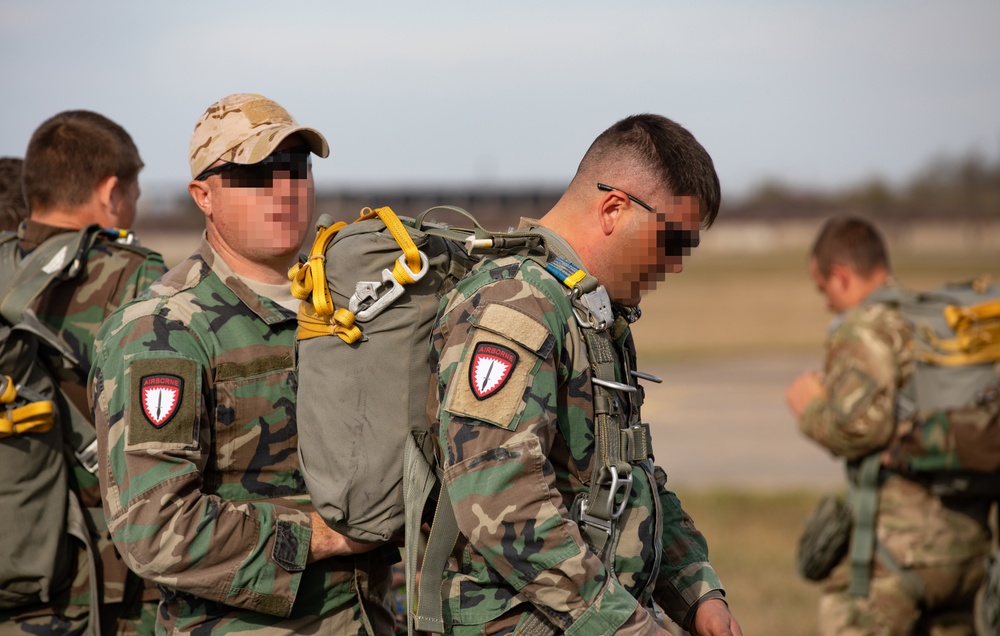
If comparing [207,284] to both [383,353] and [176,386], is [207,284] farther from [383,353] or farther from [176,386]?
[383,353]

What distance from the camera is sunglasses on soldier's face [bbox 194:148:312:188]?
3100 mm

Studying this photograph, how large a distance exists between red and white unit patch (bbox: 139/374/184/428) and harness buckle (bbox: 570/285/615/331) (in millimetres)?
1149

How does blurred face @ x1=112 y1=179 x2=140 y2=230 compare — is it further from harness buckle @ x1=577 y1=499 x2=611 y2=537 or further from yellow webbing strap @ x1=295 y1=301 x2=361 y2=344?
harness buckle @ x1=577 y1=499 x2=611 y2=537

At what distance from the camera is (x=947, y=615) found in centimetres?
596

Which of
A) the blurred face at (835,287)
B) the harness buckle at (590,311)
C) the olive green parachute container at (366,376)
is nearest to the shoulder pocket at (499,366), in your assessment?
the harness buckle at (590,311)

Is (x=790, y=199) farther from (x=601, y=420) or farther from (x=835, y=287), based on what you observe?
(x=601, y=420)

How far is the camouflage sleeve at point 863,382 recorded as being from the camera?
5.65 m

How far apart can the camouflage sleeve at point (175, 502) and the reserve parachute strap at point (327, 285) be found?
44cm

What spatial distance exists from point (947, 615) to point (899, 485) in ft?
2.71

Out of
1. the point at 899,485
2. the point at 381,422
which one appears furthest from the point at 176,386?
→ the point at 899,485

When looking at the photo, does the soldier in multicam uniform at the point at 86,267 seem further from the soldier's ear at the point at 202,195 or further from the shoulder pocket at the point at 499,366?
the shoulder pocket at the point at 499,366

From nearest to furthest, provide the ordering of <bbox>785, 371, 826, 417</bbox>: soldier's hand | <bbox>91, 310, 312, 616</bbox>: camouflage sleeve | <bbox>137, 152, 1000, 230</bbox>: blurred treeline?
<bbox>91, 310, 312, 616</bbox>: camouflage sleeve → <bbox>785, 371, 826, 417</bbox>: soldier's hand → <bbox>137, 152, 1000, 230</bbox>: blurred treeline

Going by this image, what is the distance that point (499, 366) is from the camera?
93.7 inches

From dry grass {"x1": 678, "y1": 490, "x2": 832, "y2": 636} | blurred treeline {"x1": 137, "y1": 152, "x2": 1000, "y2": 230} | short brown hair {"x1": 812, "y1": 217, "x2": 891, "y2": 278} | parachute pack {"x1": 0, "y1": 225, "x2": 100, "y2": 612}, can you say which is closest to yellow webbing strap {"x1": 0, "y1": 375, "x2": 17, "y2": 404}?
parachute pack {"x1": 0, "y1": 225, "x2": 100, "y2": 612}
